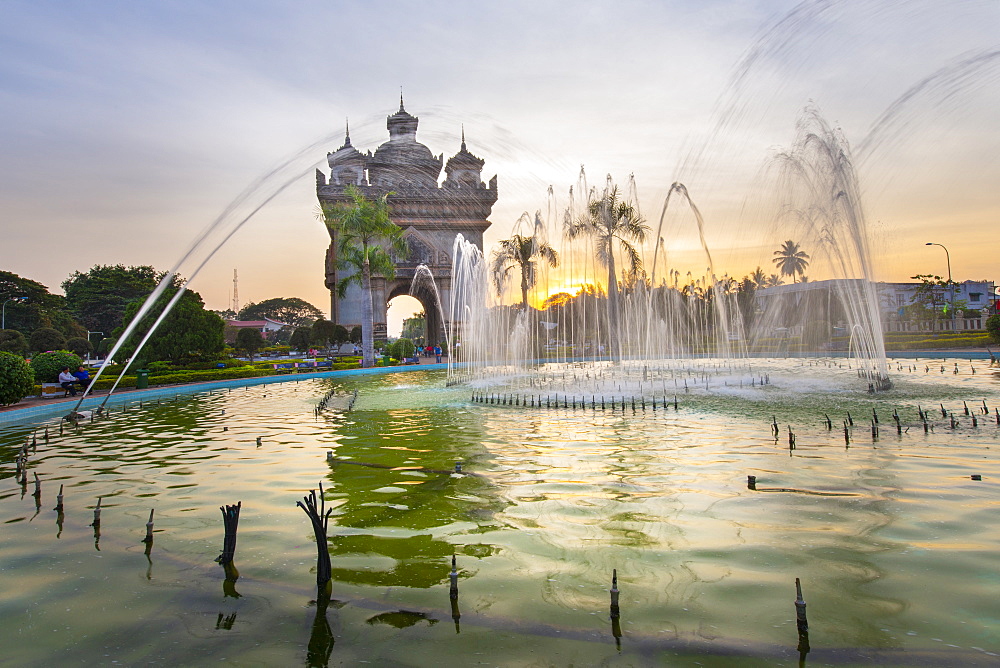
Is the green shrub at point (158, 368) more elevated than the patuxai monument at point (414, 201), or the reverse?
Answer: the patuxai monument at point (414, 201)

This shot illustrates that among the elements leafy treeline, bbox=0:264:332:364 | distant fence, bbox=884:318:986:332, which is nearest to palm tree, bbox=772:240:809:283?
distant fence, bbox=884:318:986:332

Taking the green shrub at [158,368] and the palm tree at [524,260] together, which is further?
the palm tree at [524,260]

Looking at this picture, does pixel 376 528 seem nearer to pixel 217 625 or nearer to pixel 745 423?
pixel 217 625

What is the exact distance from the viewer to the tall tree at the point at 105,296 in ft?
241

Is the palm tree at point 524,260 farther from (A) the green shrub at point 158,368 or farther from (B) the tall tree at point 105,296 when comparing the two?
(B) the tall tree at point 105,296

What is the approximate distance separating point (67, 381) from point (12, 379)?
4.38 m

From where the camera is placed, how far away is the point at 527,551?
21.7 feet

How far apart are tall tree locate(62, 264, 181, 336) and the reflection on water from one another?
71.6 meters

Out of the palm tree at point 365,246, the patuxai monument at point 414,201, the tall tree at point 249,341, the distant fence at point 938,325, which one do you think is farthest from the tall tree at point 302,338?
the distant fence at point 938,325

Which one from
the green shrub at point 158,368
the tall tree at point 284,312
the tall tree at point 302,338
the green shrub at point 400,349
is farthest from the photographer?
the tall tree at point 284,312

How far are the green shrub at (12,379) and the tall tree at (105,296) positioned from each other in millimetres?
55960

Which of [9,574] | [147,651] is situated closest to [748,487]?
[147,651]

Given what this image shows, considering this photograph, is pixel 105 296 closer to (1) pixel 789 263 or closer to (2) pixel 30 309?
(2) pixel 30 309

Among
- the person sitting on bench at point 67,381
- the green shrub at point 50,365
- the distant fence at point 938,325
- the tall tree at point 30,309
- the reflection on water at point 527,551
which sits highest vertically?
the tall tree at point 30,309
